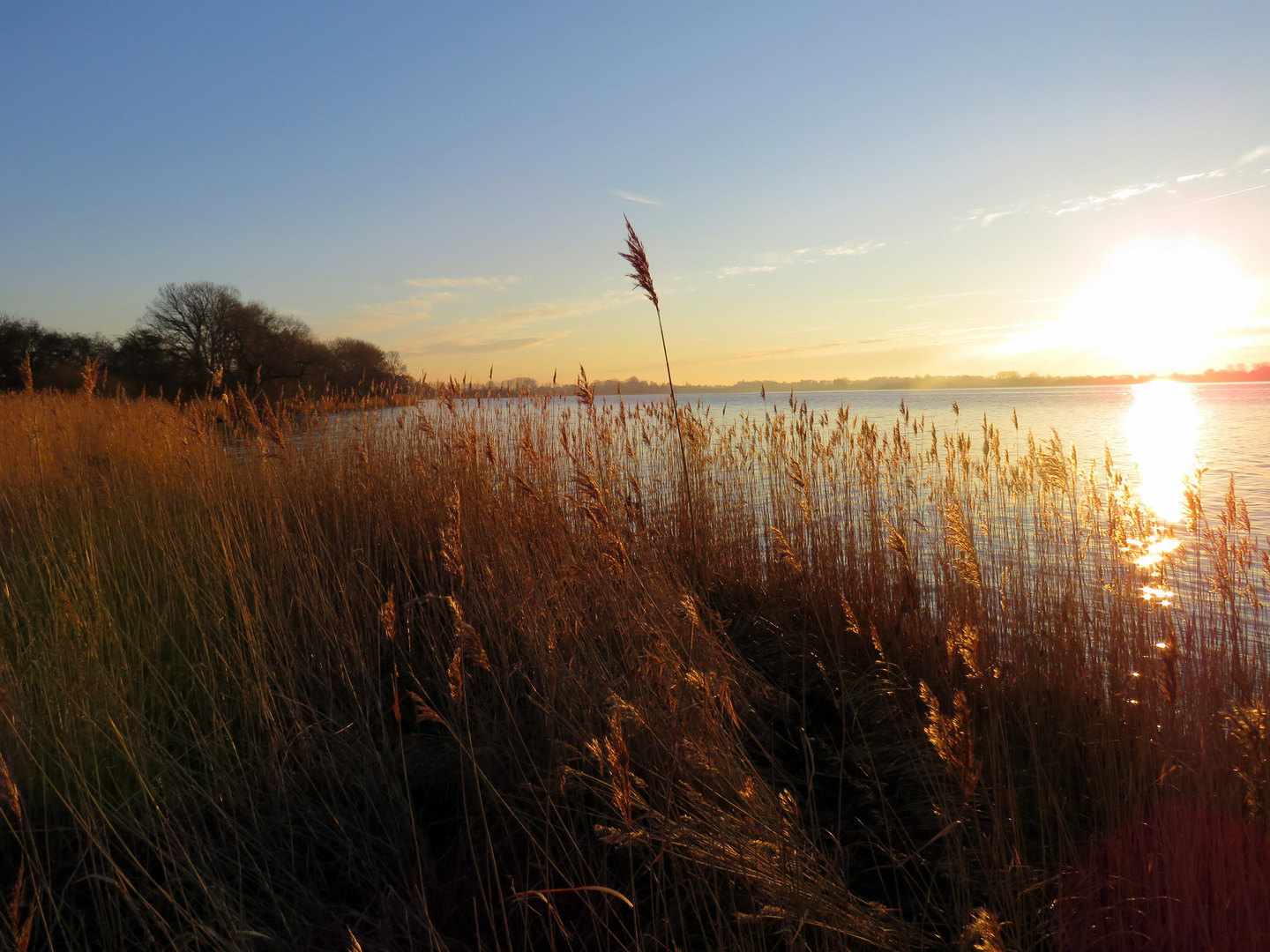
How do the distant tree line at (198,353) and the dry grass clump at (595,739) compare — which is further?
the distant tree line at (198,353)

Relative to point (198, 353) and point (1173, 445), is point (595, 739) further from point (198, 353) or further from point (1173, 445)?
point (198, 353)

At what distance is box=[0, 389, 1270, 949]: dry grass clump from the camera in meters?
1.47

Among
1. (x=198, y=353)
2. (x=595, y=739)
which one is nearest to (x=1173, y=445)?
(x=595, y=739)

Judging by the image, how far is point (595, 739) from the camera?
1271mm

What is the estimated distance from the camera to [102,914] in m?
1.56

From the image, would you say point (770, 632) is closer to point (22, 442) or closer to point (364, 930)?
point (364, 930)

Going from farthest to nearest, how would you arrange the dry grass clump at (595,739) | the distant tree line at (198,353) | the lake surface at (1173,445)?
the distant tree line at (198,353)
the lake surface at (1173,445)
the dry grass clump at (595,739)

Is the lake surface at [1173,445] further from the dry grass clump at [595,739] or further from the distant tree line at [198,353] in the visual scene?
the distant tree line at [198,353]

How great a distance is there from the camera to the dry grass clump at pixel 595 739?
1.47 m

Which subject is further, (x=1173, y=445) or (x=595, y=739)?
(x=1173, y=445)

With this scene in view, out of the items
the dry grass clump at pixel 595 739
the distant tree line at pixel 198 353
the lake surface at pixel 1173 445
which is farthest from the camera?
the distant tree line at pixel 198 353

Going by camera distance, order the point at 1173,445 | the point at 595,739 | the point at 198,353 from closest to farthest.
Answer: the point at 595,739 → the point at 1173,445 → the point at 198,353

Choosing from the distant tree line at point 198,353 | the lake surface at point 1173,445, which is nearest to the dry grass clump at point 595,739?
the lake surface at point 1173,445

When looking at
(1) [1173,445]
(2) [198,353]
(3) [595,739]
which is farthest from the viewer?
(2) [198,353]
